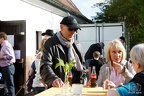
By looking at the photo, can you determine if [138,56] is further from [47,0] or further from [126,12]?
[126,12]

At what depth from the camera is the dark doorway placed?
980cm

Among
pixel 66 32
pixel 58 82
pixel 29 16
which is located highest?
pixel 29 16

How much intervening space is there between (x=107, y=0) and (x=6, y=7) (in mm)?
16268

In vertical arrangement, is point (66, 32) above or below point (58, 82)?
above

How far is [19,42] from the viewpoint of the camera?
10023 millimetres

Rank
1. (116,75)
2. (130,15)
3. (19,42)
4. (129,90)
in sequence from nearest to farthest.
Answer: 1. (129,90)
2. (116,75)
3. (19,42)
4. (130,15)

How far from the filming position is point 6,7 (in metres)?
10.3

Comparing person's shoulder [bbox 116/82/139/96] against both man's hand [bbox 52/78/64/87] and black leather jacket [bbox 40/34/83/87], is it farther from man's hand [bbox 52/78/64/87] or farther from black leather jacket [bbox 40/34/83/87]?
black leather jacket [bbox 40/34/83/87]

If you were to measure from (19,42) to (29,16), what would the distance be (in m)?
2.23

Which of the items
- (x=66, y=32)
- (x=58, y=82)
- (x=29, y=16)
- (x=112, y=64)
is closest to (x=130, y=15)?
(x=29, y=16)

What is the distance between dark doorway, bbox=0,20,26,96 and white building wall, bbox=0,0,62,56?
309 millimetres

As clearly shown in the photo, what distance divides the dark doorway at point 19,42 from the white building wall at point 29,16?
31 centimetres

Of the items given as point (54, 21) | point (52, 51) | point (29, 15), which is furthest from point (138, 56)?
point (54, 21)

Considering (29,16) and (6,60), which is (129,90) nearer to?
(6,60)
